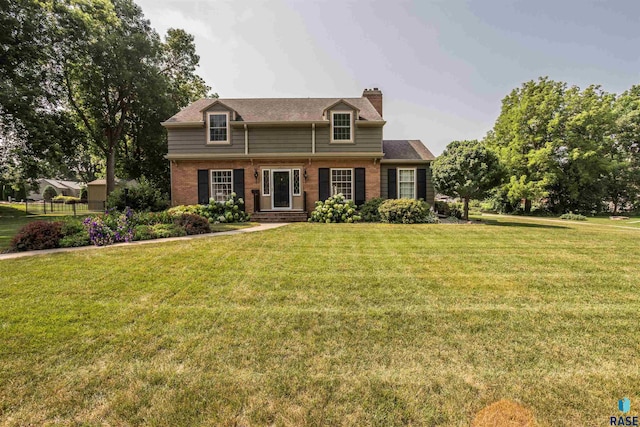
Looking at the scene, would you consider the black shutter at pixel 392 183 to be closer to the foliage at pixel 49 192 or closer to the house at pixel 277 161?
the house at pixel 277 161

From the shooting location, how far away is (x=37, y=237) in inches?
269

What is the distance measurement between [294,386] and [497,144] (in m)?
28.9

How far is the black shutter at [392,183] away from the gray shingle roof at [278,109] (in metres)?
2.82

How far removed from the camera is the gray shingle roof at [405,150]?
1485 centimetres

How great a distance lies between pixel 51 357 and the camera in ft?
8.69

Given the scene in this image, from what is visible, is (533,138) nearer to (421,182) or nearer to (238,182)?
(421,182)

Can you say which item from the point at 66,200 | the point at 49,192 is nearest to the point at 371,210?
the point at 66,200

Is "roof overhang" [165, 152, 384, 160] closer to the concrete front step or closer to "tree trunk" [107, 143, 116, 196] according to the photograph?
the concrete front step

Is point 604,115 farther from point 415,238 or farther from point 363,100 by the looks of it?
point 415,238

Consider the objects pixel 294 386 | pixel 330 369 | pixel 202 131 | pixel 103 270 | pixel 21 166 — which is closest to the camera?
pixel 294 386

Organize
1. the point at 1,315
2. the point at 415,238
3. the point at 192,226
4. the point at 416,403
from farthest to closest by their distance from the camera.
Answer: the point at 192,226
the point at 415,238
the point at 1,315
the point at 416,403

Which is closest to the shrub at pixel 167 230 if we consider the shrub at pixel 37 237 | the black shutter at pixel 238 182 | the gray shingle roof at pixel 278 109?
the shrub at pixel 37 237

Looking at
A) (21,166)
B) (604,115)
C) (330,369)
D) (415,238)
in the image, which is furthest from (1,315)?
(604,115)

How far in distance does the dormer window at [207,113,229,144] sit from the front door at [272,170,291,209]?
3279 millimetres
